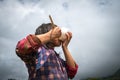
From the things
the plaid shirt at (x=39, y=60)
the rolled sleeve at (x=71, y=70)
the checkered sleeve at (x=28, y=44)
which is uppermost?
the checkered sleeve at (x=28, y=44)

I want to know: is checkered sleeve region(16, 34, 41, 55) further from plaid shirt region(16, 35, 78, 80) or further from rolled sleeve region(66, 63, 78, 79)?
rolled sleeve region(66, 63, 78, 79)

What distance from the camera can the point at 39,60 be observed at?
4.43 m

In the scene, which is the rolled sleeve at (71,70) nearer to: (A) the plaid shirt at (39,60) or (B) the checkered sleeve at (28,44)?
(A) the plaid shirt at (39,60)

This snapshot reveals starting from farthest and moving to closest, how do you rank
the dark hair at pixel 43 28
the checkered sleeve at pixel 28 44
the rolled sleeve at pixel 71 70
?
1. the rolled sleeve at pixel 71 70
2. the dark hair at pixel 43 28
3. the checkered sleeve at pixel 28 44

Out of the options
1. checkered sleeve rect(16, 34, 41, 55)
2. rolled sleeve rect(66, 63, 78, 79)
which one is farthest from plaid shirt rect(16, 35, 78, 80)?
rolled sleeve rect(66, 63, 78, 79)

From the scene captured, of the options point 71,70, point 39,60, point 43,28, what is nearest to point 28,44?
point 39,60

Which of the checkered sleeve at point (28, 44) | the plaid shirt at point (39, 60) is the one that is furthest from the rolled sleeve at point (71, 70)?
the checkered sleeve at point (28, 44)

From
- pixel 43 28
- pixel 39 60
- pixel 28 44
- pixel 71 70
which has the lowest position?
pixel 71 70

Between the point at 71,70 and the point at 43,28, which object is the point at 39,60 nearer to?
the point at 43,28

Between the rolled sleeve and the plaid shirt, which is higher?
the plaid shirt

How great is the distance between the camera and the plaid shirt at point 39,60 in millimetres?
3961

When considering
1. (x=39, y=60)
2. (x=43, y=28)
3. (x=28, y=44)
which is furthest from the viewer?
(x=43, y=28)

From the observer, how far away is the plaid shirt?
396 centimetres

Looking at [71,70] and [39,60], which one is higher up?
[39,60]
